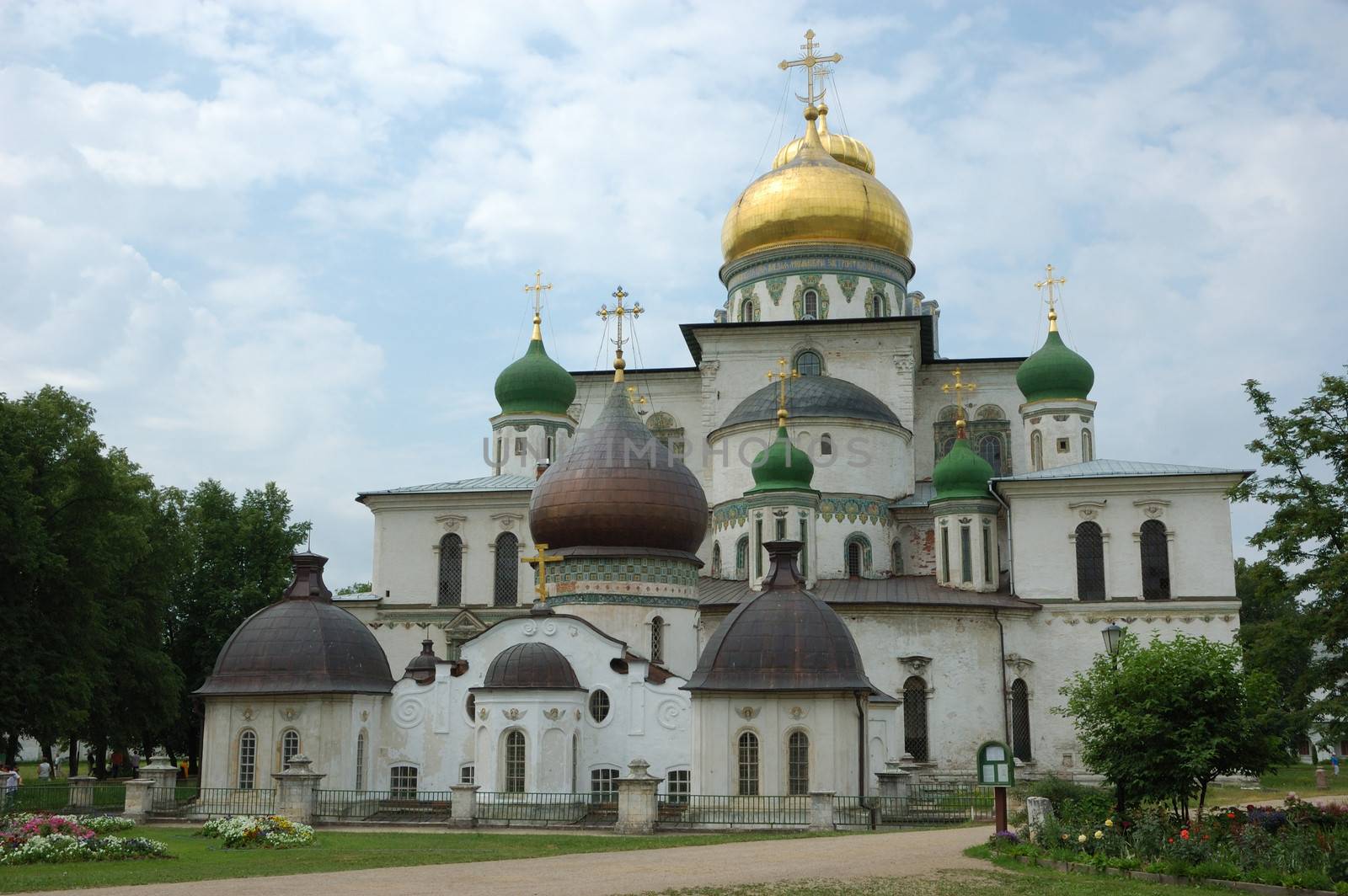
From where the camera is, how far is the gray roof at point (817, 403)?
35719 millimetres

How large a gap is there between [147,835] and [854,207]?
27.9 m

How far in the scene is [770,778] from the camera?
75.3 ft

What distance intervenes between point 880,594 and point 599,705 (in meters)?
9.19

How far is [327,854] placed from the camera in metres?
17.0

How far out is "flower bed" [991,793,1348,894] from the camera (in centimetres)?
1319

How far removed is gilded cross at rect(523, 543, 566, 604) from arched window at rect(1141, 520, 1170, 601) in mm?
14157

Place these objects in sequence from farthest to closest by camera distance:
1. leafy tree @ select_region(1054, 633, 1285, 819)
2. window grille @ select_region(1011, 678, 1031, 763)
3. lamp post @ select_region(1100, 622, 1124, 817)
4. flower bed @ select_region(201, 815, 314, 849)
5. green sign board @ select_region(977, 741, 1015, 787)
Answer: window grille @ select_region(1011, 678, 1031, 763)
lamp post @ select_region(1100, 622, 1124, 817)
flower bed @ select_region(201, 815, 314, 849)
leafy tree @ select_region(1054, 633, 1285, 819)
green sign board @ select_region(977, 741, 1015, 787)

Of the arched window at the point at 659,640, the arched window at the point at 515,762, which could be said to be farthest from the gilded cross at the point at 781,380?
the arched window at the point at 515,762

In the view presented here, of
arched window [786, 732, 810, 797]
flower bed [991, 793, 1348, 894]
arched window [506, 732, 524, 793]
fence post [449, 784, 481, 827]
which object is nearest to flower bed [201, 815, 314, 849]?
fence post [449, 784, 481, 827]

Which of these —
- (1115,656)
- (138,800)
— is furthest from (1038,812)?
(138,800)

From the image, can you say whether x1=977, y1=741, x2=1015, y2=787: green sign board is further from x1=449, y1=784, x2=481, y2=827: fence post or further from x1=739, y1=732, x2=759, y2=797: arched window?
x1=449, y1=784, x2=481, y2=827: fence post

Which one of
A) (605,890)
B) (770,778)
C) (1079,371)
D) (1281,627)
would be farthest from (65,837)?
(1079,371)

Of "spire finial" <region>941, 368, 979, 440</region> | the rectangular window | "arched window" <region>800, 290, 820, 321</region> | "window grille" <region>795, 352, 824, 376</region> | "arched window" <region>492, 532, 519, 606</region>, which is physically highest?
"arched window" <region>800, 290, 820, 321</region>

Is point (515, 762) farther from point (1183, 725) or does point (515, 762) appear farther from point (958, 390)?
point (958, 390)
